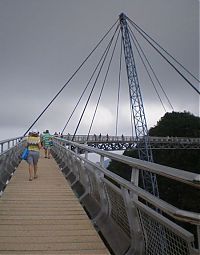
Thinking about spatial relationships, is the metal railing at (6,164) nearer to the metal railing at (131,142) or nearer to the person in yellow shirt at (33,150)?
the person in yellow shirt at (33,150)

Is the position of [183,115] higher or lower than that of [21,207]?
higher

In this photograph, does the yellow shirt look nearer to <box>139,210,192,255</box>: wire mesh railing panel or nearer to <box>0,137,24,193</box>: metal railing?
<box>0,137,24,193</box>: metal railing

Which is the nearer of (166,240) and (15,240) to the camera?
(166,240)

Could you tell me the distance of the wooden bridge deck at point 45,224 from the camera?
4.61 m

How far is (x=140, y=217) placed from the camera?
3.91 meters

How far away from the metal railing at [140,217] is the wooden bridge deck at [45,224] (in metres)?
0.28

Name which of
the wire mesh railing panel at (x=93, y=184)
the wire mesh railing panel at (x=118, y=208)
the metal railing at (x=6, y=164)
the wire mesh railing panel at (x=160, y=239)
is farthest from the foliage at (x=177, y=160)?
the wire mesh railing panel at (x=160, y=239)

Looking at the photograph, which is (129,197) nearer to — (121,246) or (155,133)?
(121,246)

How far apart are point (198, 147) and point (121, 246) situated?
100m

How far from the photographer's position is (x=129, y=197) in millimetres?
4137

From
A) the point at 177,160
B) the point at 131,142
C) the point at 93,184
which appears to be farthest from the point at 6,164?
the point at 131,142

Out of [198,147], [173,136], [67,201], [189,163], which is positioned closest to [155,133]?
[173,136]

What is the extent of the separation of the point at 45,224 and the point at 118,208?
152cm

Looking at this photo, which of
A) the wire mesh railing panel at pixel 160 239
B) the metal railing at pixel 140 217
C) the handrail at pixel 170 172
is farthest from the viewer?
the wire mesh railing panel at pixel 160 239
